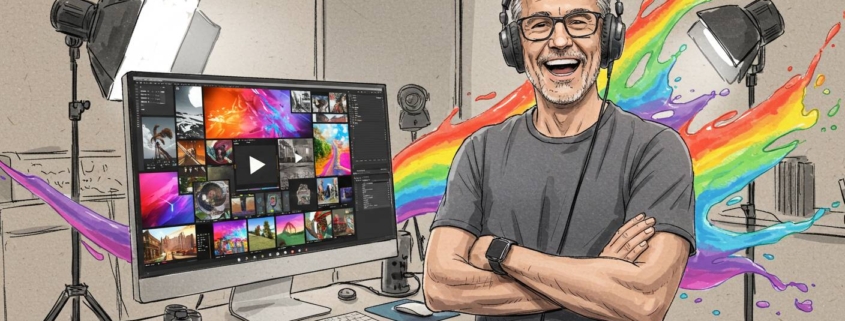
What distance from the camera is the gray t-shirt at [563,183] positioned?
1.23 meters

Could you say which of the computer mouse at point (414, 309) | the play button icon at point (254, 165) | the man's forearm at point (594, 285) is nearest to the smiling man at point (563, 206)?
the man's forearm at point (594, 285)

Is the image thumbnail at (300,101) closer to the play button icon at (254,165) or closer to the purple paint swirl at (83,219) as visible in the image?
the play button icon at (254,165)

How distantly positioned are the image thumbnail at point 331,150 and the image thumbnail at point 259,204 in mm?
157

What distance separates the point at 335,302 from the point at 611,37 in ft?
3.23

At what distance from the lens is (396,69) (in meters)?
2.14

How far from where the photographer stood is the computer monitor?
45.7 inches

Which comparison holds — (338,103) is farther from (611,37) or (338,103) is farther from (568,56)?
(611,37)

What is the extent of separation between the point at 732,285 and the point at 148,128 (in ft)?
5.92

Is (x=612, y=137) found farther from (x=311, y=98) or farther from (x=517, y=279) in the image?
(x=311, y=98)

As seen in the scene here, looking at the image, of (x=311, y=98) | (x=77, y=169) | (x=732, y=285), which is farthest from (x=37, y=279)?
(x=732, y=285)

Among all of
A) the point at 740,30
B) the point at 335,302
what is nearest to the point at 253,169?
the point at 335,302

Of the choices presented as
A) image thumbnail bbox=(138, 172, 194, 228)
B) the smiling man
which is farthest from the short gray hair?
image thumbnail bbox=(138, 172, 194, 228)

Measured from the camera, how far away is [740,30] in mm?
1752

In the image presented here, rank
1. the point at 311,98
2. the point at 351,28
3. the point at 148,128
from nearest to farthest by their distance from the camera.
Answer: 1. the point at 148,128
2. the point at 311,98
3. the point at 351,28
